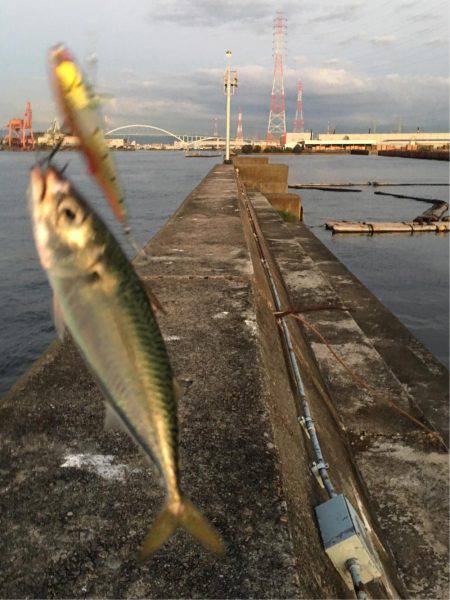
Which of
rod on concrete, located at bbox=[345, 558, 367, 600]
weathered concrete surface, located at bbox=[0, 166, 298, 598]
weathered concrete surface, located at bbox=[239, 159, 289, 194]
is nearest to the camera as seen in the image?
weathered concrete surface, located at bbox=[0, 166, 298, 598]

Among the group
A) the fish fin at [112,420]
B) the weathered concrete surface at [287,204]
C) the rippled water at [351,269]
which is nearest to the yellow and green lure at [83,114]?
the rippled water at [351,269]

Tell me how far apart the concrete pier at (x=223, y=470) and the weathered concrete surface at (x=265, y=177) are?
73.1 ft

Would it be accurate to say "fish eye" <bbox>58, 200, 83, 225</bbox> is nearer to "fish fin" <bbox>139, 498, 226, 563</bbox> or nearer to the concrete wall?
"fish fin" <bbox>139, 498, 226, 563</bbox>

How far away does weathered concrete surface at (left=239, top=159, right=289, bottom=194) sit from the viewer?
1053 inches

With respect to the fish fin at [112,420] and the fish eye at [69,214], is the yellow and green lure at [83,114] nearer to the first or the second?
the fish eye at [69,214]

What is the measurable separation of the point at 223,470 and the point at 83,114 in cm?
181

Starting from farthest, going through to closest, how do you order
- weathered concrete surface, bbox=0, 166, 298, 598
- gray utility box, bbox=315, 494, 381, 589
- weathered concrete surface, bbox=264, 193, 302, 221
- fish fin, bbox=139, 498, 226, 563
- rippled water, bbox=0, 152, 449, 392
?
weathered concrete surface, bbox=264, 193, 302, 221, rippled water, bbox=0, 152, 449, 392, gray utility box, bbox=315, 494, 381, 589, weathered concrete surface, bbox=0, 166, 298, 598, fish fin, bbox=139, 498, 226, 563

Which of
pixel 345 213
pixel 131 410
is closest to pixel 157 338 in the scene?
pixel 131 410

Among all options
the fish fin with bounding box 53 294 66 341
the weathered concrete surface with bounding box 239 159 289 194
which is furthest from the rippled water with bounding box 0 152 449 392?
the weathered concrete surface with bounding box 239 159 289 194

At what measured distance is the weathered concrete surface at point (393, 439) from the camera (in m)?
3.17

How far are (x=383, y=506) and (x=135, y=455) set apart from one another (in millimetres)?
2078

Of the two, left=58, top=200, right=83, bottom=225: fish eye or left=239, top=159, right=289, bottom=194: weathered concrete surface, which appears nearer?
left=58, top=200, right=83, bottom=225: fish eye

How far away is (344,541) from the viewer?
219 cm

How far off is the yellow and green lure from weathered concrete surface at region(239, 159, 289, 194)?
26433 millimetres
